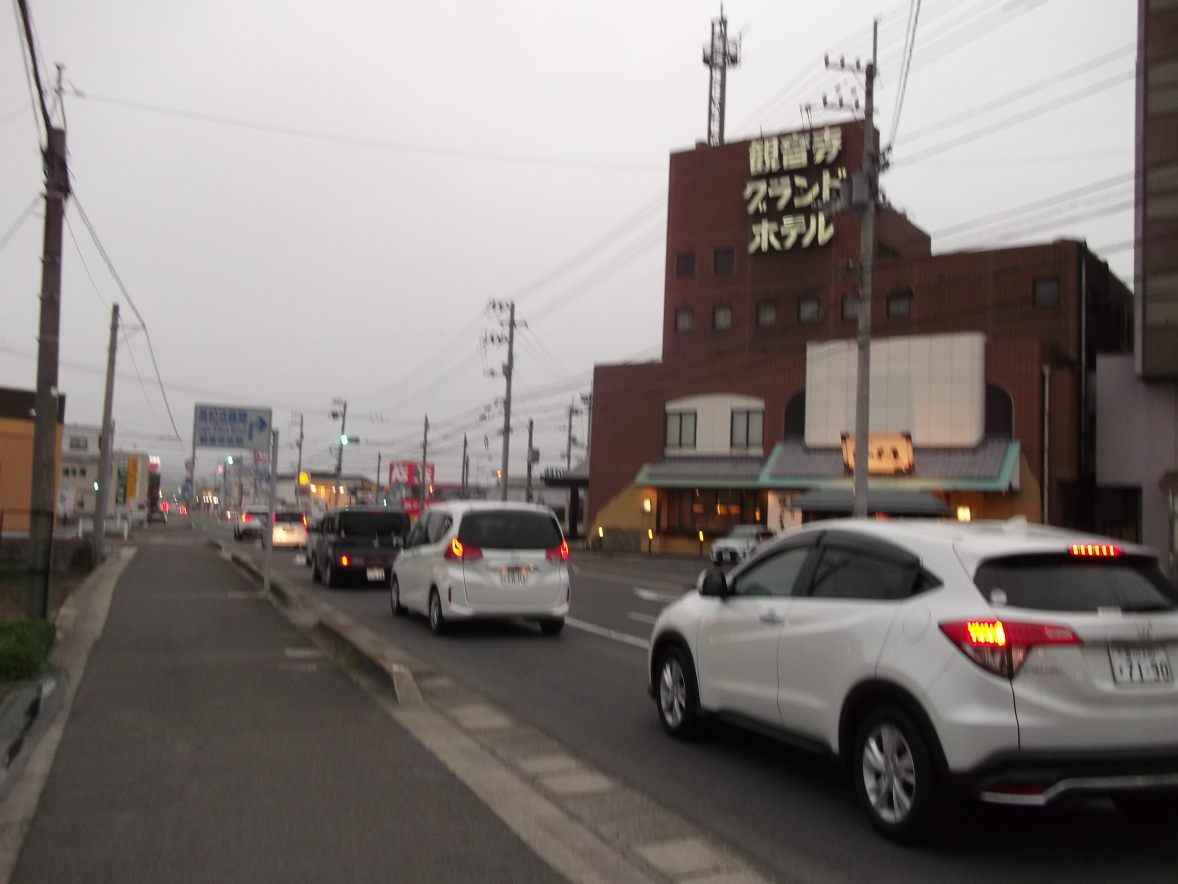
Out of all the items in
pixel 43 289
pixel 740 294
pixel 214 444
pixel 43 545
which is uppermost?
pixel 740 294

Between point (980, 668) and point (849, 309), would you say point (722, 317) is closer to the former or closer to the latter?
point (849, 309)

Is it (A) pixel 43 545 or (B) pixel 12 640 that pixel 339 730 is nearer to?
(B) pixel 12 640

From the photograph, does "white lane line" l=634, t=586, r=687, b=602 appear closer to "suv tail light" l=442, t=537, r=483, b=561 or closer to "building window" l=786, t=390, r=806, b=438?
"suv tail light" l=442, t=537, r=483, b=561

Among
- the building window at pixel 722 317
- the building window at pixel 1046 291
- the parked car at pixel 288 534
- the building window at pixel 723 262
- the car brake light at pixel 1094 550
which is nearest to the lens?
the car brake light at pixel 1094 550

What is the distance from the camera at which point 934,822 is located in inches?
207

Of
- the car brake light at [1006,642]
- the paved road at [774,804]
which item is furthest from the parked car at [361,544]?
the car brake light at [1006,642]

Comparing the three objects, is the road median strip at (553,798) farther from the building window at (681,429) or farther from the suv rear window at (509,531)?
the building window at (681,429)

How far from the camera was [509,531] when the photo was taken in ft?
46.2

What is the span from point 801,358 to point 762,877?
3896cm

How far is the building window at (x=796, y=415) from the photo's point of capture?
4244 centimetres

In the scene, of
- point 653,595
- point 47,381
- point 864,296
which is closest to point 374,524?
point 653,595

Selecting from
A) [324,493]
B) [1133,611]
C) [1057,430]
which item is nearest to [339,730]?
[1133,611]

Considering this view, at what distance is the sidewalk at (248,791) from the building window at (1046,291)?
119 ft

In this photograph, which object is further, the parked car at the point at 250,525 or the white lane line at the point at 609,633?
the parked car at the point at 250,525
